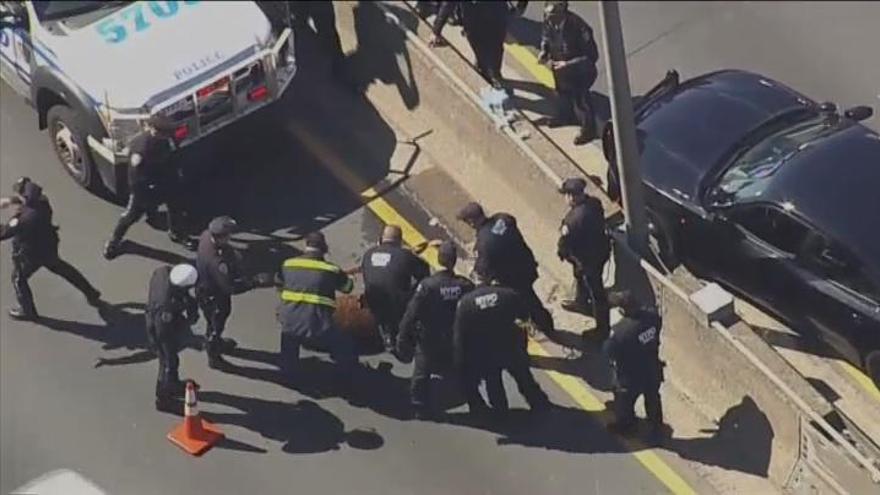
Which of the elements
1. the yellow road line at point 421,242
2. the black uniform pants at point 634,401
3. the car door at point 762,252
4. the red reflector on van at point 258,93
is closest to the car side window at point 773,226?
the car door at point 762,252

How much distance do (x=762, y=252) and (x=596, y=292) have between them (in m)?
1.39

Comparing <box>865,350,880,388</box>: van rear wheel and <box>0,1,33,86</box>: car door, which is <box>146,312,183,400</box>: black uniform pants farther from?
<box>865,350,880,388</box>: van rear wheel

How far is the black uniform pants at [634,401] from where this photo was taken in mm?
13781

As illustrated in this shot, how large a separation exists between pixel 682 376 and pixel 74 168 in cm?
601

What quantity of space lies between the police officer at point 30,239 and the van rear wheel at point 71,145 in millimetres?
1096

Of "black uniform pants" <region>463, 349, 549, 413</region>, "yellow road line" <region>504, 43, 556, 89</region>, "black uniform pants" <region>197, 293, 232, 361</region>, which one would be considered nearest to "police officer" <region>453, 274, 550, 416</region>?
"black uniform pants" <region>463, 349, 549, 413</region>

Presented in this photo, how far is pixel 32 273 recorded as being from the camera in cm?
1506

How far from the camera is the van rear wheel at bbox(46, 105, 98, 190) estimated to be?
16078 millimetres

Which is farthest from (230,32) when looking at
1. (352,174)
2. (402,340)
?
(402,340)

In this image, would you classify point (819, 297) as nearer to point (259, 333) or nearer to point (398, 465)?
point (398, 465)

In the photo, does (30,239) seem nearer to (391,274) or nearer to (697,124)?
(391,274)

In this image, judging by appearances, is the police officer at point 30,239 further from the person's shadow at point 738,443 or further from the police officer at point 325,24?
the person's shadow at point 738,443

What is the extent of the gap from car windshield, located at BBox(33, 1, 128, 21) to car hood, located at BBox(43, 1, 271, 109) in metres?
0.16

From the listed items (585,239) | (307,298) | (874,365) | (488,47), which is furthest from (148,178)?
(874,365)
